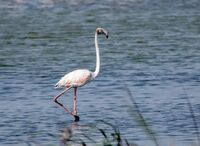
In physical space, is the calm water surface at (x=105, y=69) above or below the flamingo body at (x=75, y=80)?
below

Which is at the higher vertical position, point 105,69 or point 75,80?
point 75,80

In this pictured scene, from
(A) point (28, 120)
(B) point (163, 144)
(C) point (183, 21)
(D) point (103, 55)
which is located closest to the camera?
(B) point (163, 144)

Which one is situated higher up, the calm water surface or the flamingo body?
the flamingo body

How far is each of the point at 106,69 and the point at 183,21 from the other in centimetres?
1132

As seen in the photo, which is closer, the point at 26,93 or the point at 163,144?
the point at 163,144

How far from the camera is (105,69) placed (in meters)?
19.2

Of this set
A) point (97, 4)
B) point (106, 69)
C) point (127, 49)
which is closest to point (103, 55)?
point (127, 49)

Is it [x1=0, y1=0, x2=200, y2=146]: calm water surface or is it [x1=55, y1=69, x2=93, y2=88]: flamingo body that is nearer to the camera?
[x1=0, y1=0, x2=200, y2=146]: calm water surface

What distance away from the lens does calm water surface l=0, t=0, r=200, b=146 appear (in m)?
13.3

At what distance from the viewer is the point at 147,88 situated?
16.3 metres

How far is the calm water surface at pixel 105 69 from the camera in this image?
522 inches

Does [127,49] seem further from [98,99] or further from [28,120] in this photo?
[28,120]

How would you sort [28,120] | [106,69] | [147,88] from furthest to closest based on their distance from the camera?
[106,69], [147,88], [28,120]

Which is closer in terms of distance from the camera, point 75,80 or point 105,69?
point 75,80
